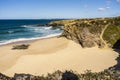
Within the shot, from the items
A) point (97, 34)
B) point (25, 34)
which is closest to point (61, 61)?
point (97, 34)

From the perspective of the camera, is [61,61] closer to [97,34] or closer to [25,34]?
[97,34]

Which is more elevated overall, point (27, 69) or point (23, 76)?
point (23, 76)

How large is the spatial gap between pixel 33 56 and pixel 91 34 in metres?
6.90

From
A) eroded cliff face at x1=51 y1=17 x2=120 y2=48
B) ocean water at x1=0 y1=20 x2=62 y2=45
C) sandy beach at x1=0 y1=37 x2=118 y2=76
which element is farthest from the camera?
ocean water at x1=0 y1=20 x2=62 y2=45

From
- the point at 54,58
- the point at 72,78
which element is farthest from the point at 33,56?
the point at 72,78

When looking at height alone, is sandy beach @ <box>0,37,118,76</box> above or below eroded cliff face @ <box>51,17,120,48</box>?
below

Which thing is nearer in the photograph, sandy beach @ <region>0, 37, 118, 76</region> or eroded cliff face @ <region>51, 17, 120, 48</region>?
sandy beach @ <region>0, 37, 118, 76</region>

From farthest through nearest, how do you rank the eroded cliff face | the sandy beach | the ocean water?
1. the ocean water
2. the eroded cliff face
3. the sandy beach

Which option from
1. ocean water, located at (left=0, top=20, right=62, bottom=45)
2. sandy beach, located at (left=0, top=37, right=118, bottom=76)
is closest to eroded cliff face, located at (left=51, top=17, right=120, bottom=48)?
sandy beach, located at (left=0, top=37, right=118, bottom=76)

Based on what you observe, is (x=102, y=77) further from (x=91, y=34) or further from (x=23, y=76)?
(x=91, y=34)

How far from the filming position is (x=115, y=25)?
92.4ft

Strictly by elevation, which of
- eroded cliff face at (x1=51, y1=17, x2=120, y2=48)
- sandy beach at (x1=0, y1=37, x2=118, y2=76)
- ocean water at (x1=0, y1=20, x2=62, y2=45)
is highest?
eroded cliff face at (x1=51, y1=17, x2=120, y2=48)

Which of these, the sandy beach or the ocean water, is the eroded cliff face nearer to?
the sandy beach

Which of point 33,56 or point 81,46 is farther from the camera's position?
point 81,46
